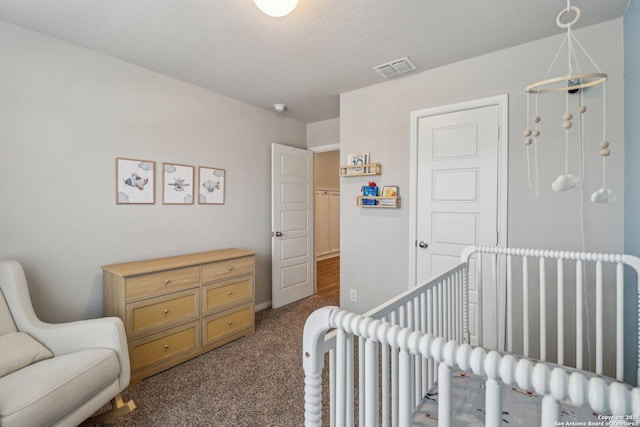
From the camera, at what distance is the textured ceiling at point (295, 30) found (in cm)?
172

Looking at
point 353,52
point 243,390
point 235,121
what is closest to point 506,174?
point 353,52

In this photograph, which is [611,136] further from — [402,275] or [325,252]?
[325,252]

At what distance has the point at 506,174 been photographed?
7.23 ft

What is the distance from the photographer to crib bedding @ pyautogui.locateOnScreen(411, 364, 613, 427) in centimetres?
103

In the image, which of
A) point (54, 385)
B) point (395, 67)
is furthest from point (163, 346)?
point (395, 67)

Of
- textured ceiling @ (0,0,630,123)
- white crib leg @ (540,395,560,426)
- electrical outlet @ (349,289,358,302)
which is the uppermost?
textured ceiling @ (0,0,630,123)

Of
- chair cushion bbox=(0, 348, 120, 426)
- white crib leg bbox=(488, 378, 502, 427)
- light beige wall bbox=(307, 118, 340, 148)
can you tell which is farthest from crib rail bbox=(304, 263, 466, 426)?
light beige wall bbox=(307, 118, 340, 148)

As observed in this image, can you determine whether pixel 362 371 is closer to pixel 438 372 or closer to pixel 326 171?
pixel 438 372

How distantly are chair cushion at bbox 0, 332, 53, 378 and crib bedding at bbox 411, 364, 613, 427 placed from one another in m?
1.98

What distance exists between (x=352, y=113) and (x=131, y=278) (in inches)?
97.7

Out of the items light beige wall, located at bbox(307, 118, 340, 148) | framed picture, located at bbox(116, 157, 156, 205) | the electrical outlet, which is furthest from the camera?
light beige wall, located at bbox(307, 118, 340, 148)

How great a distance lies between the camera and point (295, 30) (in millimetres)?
1939

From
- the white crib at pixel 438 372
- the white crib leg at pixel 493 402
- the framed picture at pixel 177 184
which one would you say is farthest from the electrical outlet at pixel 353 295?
the white crib leg at pixel 493 402

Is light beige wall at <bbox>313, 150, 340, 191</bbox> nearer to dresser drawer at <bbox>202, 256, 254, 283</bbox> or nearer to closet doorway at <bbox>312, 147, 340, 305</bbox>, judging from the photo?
closet doorway at <bbox>312, 147, 340, 305</bbox>
